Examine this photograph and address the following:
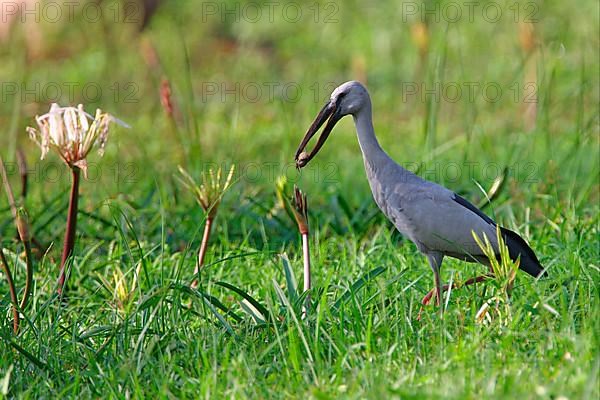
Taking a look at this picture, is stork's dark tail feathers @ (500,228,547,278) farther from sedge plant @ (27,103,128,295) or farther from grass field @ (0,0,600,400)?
sedge plant @ (27,103,128,295)

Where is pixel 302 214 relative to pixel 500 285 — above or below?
above

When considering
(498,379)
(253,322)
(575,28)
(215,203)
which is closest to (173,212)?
(215,203)

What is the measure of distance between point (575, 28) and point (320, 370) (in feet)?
20.3

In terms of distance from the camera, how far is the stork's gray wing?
3020 millimetres

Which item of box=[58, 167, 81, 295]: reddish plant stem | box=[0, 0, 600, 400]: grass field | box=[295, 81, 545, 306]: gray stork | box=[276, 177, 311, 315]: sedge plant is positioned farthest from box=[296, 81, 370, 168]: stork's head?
box=[58, 167, 81, 295]: reddish plant stem

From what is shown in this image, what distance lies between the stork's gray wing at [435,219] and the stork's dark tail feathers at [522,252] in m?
0.05

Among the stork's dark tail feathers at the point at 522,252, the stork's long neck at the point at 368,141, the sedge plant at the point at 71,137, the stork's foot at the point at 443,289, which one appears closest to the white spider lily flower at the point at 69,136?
the sedge plant at the point at 71,137

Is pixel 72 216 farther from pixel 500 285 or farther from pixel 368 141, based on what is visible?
pixel 500 285

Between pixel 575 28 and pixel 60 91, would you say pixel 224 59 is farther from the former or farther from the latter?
pixel 575 28

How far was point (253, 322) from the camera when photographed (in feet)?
9.59

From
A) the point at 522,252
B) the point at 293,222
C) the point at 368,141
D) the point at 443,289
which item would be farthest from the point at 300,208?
the point at 293,222

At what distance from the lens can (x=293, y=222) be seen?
4137mm

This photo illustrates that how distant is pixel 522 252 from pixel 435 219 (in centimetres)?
30

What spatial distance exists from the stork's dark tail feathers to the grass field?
0.10m
